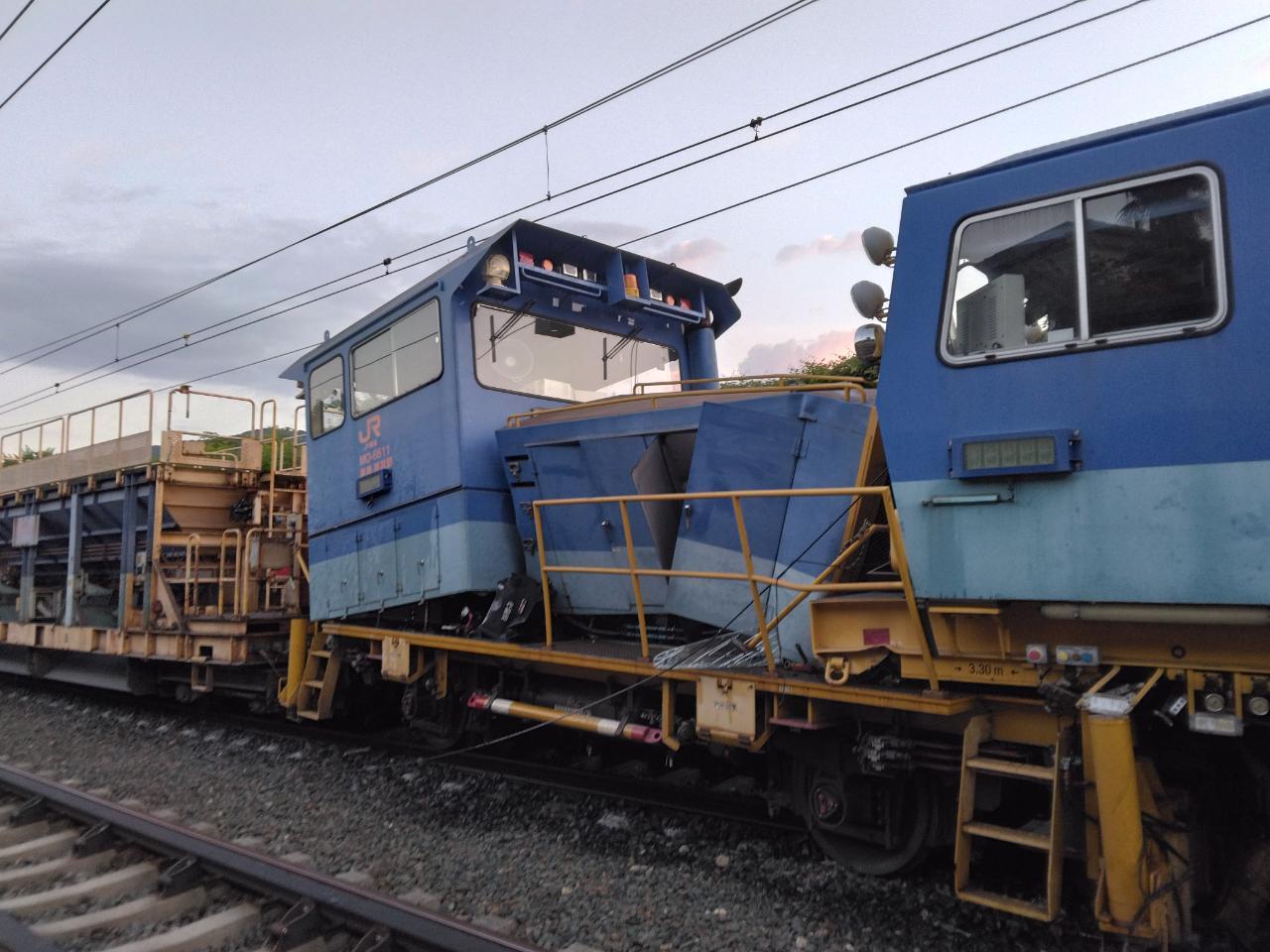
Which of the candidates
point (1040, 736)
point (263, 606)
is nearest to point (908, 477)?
point (1040, 736)

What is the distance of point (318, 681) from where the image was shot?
8.21 m

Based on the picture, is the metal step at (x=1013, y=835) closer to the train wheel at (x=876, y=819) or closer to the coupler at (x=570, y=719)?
the train wheel at (x=876, y=819)

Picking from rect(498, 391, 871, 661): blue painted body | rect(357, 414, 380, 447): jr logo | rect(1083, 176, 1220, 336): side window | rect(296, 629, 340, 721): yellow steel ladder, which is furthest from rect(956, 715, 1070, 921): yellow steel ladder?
rect(296, 629, 340, 721): yellow steel ladder

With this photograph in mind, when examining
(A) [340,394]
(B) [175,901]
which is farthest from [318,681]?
(B) [175,901]

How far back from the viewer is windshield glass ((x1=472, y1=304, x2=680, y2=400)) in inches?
276

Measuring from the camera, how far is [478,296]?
270 inches

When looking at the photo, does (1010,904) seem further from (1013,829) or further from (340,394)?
(340,394)

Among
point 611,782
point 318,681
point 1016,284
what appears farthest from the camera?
point 318,681

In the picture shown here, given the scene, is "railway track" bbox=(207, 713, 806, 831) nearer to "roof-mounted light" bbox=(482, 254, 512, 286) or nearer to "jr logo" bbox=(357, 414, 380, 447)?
"jr logo" bbox=(357, 414, 380, 447)

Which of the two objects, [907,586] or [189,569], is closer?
[907,586]

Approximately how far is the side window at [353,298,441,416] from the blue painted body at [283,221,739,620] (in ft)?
0.27

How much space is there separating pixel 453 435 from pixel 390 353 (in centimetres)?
131

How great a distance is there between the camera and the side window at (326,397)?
8.30 meters

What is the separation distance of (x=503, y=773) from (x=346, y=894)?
249 centimetres
